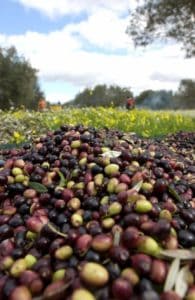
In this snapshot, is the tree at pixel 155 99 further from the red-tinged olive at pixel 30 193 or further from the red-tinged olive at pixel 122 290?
the red-tinged olive at pixel 122 290

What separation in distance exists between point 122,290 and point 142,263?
164 mm

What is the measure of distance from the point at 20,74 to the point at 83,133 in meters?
34.2

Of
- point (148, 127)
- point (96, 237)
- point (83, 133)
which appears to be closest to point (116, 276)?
point (96, 237)

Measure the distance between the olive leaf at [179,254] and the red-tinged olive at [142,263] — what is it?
0.10m

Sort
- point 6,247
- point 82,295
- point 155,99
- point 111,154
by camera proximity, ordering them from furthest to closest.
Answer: point 155,99 < point 111,154 < point 6,247 < point 82,295

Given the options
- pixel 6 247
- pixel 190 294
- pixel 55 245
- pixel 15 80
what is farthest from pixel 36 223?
pixel 15 80

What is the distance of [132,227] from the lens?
2082 millimetres

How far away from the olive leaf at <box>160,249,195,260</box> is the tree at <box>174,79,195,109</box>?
4483cm

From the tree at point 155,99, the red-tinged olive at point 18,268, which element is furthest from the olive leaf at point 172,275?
the tree at point 155,99

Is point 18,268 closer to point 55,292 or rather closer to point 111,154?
point 55,292

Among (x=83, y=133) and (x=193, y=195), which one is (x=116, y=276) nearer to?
(x=193, y=195)

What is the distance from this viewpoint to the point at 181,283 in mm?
1828

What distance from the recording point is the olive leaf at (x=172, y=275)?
1.81 m

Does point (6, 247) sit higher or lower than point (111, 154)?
lower
